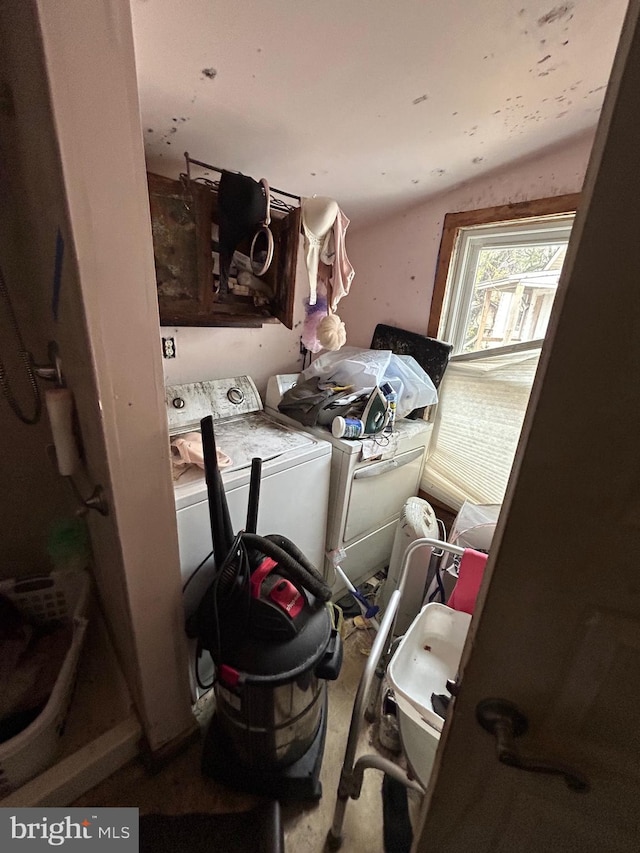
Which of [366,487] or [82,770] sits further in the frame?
[366,487]

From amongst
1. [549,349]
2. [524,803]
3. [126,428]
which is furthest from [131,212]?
[524,803]

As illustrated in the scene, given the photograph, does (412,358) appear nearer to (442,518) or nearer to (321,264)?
(321,264)

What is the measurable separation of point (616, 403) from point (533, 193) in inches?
67.9

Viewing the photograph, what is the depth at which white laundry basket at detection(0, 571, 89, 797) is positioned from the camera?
3.13 ft

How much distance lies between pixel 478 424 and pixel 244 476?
4.17 ft

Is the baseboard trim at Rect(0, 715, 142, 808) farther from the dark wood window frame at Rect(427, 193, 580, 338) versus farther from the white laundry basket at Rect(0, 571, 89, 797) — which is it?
the dark wood window frame at Rect(427, 193, 580, 338)

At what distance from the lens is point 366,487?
5.57 feet

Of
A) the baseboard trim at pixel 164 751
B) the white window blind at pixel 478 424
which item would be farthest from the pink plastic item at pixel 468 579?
the baseboard trim at pixel 164 751

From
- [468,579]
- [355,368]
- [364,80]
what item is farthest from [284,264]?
[468,579]

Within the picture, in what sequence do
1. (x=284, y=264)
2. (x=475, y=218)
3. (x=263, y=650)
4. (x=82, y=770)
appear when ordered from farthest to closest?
(x=475, y=218)
(x=284, y=264)
(x=82, y=770)
(x=263, y=650)

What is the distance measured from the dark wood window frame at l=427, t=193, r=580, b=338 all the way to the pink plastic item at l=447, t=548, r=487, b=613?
3.98 feet

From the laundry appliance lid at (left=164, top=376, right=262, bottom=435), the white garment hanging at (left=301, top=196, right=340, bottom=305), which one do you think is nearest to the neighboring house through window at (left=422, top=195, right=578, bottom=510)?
the white garment hanging at (left=301, top=196, right=340, bottom=305)

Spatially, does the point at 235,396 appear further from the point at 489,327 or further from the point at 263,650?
the point at 489,327

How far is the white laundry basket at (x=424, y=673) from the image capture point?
2.70 ft
